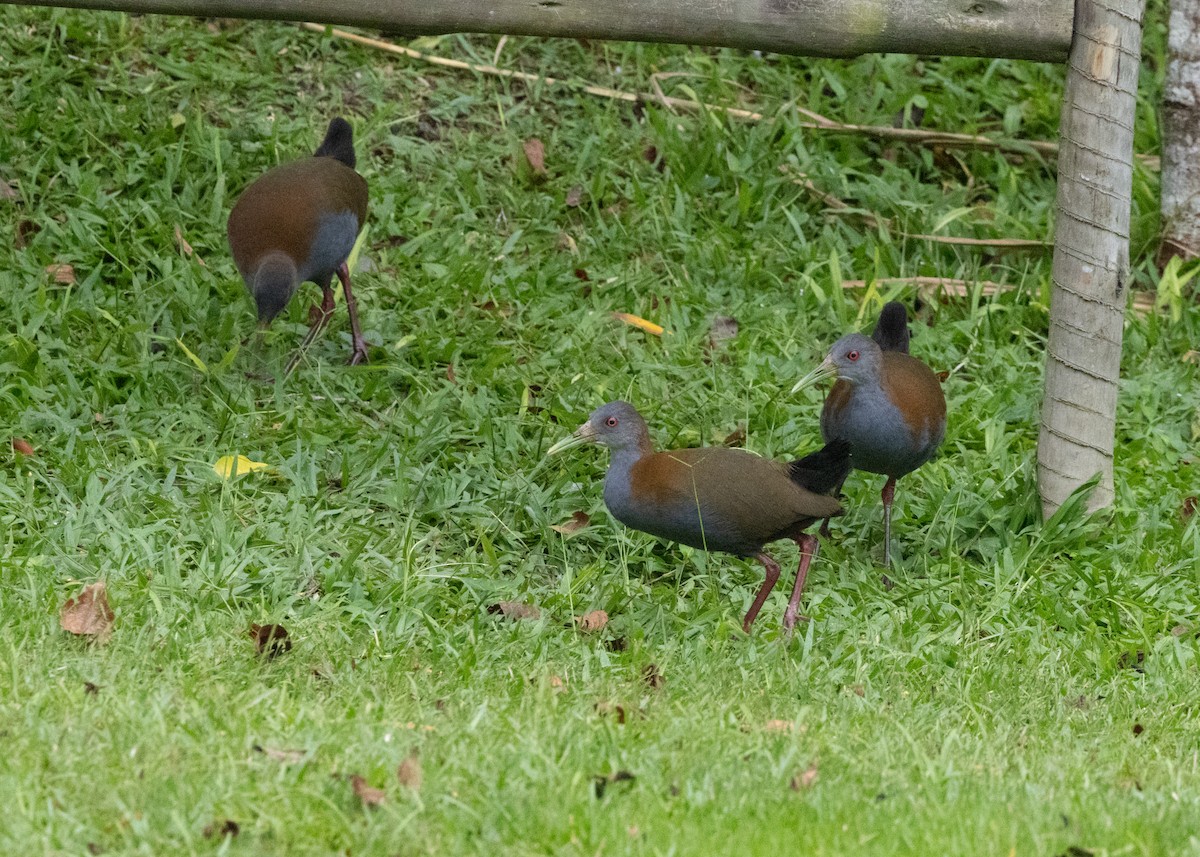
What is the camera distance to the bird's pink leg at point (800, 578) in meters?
4.66

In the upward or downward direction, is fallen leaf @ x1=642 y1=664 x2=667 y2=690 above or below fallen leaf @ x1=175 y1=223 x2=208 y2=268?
above

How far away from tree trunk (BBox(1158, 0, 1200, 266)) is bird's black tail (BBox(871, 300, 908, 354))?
221cm

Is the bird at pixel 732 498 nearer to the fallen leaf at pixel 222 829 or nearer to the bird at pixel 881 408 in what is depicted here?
the bird at pixel 881 408

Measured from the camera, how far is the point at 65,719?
10.8 ft

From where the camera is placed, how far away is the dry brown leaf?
266 inches

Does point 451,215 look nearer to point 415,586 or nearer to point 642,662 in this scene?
point 415,586

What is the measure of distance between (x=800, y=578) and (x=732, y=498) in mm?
389

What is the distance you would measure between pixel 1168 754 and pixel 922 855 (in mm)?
1240

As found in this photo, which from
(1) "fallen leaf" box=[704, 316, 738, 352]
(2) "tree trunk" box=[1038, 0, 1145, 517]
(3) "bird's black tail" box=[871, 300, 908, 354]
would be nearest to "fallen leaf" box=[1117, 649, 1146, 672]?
(2) "tree trunk" box=[1038, 0, 1145, 517]

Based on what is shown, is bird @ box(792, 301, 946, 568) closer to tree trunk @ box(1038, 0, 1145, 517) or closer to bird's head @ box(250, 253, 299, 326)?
Answer: tree trunk @ box(1038, 0, 1145, 517)

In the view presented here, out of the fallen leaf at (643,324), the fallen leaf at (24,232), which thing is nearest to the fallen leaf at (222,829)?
the fallen leaf at (643,324)

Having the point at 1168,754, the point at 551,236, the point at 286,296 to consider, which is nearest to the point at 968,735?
the point at 1168,754

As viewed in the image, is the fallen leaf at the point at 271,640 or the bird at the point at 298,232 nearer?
the fallen leaf at the point at 271,640

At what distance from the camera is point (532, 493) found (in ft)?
17.5
